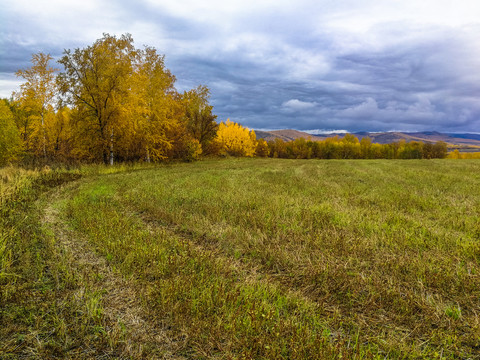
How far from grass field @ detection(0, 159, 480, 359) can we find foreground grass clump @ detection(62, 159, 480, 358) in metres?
0.02

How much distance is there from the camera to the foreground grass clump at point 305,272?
2.93m

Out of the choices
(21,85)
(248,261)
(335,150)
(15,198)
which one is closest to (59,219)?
Answer: (15,198)

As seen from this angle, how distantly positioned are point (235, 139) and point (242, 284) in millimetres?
66276

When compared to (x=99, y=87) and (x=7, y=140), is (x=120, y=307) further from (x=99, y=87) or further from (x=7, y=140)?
(x=7, y=140)

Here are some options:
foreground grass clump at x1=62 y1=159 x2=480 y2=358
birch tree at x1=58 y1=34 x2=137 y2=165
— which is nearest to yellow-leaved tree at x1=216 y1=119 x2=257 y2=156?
birch tree at x1=58 y1=34 x2=137 y2=165

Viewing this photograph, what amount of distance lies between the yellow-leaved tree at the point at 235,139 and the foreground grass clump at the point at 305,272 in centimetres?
6013

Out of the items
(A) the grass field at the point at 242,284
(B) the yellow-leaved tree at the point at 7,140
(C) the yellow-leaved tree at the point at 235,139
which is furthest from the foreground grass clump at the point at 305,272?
(C) the yellow-leaved tree at the point at 235,139

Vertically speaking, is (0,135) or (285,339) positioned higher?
(0,135)

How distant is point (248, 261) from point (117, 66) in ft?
83.1

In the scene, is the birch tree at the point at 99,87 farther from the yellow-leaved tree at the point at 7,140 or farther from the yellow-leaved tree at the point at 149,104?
the yellow-leaved tree at the point at 7,140

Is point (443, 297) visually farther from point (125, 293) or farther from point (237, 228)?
point (125, 293)

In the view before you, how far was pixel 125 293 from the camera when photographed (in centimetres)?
376

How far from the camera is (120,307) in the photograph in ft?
11.3

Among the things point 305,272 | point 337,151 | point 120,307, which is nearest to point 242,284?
point 305,272
